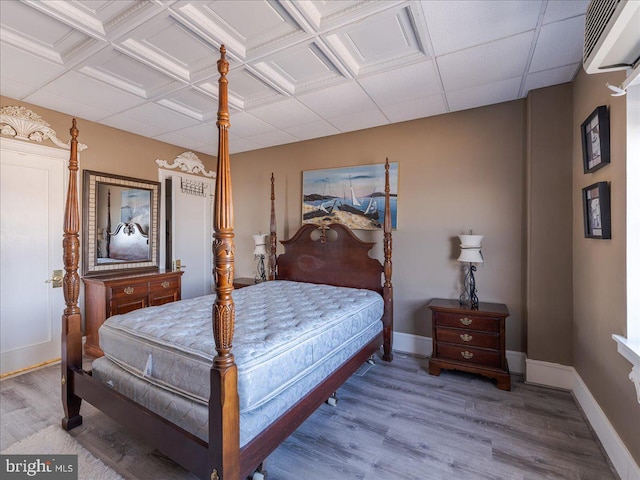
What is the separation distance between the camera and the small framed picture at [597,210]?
6.13 feet

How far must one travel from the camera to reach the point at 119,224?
12.4 ft

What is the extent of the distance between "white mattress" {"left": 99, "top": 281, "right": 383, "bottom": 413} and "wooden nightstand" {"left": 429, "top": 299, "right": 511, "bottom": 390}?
0.75 m

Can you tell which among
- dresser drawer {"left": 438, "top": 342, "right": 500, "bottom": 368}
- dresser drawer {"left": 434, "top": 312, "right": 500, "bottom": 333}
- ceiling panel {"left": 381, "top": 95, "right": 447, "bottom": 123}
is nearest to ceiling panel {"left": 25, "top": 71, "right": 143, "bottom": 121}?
ceiling panel {"left": 381, "top": 95, "right": 447, "bottom": 123}

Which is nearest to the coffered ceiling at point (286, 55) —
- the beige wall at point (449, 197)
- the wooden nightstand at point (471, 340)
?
the beige wall at point (449, 197)

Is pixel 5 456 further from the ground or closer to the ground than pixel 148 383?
closer to the ground

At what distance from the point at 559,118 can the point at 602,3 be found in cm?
162

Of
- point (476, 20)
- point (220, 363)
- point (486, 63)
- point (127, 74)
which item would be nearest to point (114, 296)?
point (127, 74)

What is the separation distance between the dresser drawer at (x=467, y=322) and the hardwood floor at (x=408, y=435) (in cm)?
52

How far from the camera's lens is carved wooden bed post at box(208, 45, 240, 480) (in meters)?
1.27

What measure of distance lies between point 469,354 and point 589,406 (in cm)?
87

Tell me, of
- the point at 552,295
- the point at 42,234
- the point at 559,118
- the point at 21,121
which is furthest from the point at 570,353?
the point at 21,121

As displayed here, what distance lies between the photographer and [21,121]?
3020 mm

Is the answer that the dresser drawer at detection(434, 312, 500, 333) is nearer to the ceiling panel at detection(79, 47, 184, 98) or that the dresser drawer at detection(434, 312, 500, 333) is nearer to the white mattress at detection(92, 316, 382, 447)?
the white mattress at detection(92, 316, 382, 447)

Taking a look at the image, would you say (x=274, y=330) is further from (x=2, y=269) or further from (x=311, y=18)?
(x=2, y=269)
